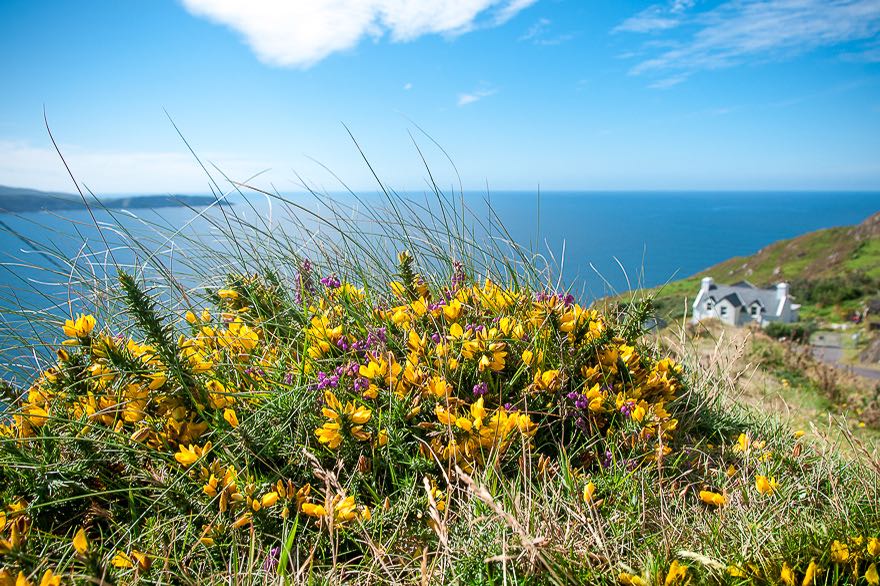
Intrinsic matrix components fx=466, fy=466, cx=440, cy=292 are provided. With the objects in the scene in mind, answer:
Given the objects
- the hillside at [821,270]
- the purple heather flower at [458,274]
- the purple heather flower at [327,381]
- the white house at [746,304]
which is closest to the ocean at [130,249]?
the purple heather flower at [458,274]

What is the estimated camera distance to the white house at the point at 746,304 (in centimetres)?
4497

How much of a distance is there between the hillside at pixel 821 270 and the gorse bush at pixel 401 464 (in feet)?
145

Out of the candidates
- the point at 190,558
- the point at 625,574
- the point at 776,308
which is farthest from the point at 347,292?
the point at 776,308

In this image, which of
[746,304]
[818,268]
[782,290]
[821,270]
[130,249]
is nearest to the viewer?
[130,249]

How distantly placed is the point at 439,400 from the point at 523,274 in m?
1.21

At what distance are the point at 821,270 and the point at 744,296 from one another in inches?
825

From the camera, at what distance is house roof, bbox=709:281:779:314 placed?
46.1 m

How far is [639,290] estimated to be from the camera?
278 cm

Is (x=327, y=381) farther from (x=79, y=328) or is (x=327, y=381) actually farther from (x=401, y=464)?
(x=79, y=328)

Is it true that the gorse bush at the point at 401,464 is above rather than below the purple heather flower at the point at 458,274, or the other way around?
below

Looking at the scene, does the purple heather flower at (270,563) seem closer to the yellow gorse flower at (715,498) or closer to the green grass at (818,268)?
the yellow gorse flower at (715,498)

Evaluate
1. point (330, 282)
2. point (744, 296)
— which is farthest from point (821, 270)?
point (330, 282)

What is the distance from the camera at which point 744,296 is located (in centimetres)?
4888

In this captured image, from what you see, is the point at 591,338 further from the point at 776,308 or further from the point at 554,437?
the point at 776,308
